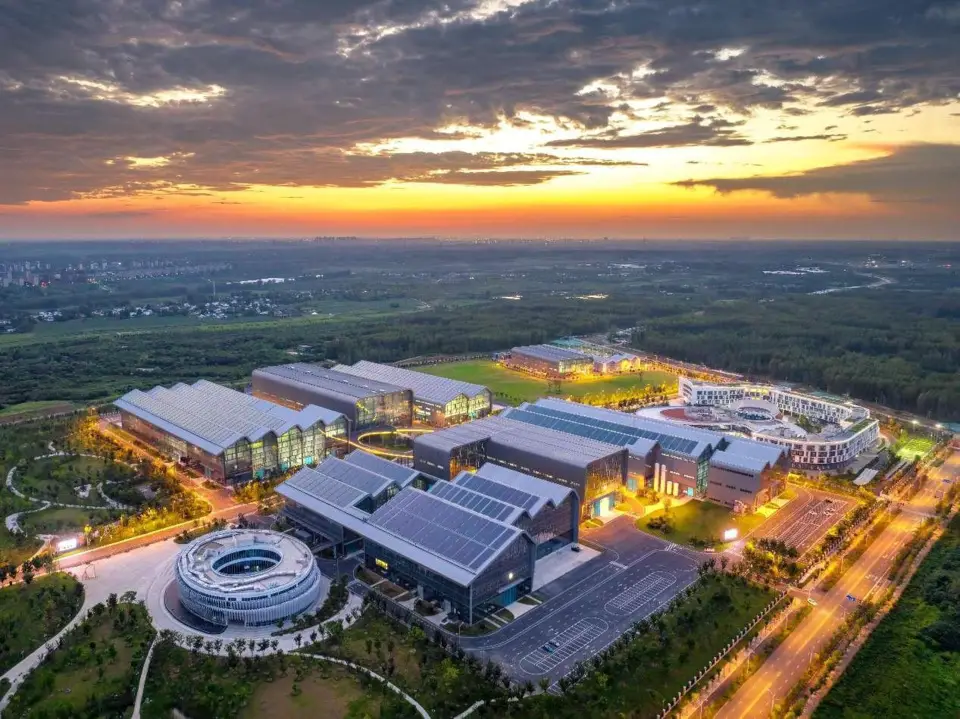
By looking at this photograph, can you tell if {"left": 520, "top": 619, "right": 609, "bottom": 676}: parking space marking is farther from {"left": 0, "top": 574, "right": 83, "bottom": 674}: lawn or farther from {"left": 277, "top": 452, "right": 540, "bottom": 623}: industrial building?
{"left": 0, "top": 574, "right": 83, "bottom": 674}: lawn

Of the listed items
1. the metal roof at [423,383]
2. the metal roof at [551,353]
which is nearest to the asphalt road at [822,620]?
the metal roof at [423,383]

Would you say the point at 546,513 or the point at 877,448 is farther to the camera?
the point at 877,448

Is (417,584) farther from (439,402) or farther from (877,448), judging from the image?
(877,448)

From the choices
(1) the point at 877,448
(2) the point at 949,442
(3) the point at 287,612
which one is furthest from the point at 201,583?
(2) the point at 949,442

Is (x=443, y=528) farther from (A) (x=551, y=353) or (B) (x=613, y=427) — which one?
(A) (x=551, y=353)

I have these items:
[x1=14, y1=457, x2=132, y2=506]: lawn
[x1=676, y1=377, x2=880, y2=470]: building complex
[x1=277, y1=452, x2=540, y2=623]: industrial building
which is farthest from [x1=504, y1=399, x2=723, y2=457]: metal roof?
[x1=14, y1=457, x2=132, y2=506]: lawn

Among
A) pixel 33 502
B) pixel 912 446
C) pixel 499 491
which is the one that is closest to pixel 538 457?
pixel 499 491

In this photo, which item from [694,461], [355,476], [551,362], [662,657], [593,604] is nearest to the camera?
[662,657]
